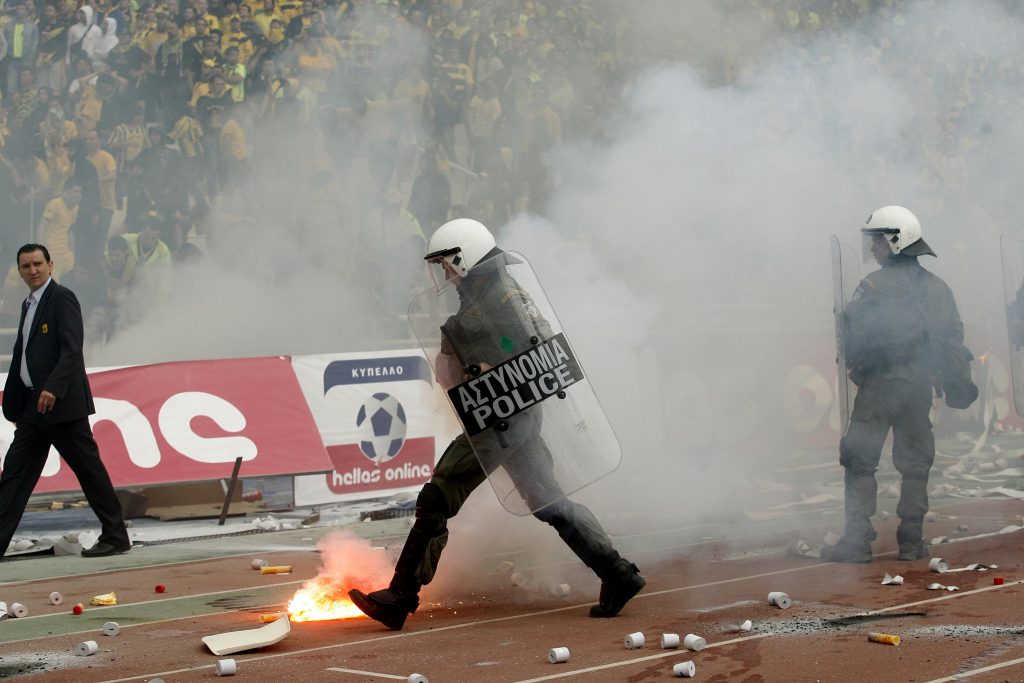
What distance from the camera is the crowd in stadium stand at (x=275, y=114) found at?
13477 mm

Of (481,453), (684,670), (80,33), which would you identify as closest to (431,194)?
(80,33)

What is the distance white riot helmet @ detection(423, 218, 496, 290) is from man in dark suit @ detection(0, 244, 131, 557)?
3188 mm

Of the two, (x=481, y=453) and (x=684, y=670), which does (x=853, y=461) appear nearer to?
(x=481, y=453)

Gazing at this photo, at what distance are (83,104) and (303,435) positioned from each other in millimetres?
5360

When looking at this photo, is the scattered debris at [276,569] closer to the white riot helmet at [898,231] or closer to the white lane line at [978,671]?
the white riot helmet at [898,231]

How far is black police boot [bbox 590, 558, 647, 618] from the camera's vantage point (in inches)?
240

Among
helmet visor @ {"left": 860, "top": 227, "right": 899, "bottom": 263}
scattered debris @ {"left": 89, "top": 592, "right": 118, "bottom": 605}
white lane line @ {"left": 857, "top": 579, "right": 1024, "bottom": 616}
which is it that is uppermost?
helmet visor @ {"left": 860, "top": 227, "right": 899, "bottom": 263}

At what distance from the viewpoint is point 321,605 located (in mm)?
6426

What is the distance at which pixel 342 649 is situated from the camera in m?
5.61

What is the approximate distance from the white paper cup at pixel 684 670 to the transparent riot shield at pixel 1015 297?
503 centimetres

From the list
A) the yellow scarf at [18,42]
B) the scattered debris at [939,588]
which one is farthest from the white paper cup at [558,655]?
the yellow scarf at [18,42]

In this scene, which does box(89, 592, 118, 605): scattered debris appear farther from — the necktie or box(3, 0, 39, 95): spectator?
box(3, 0, 39, 95): spectator

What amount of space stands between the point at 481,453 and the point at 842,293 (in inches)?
119

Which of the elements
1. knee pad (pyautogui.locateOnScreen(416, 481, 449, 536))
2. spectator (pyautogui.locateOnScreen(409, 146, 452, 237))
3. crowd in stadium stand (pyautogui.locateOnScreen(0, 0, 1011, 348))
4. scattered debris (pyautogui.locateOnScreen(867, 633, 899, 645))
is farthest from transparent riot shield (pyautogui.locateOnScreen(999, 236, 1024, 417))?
spectator (pyautogui.locateOnScreen(409, 146, 452, 237))
